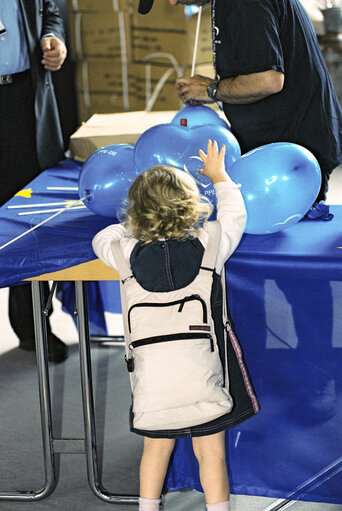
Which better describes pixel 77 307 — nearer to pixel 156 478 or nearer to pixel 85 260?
pixel 85 260

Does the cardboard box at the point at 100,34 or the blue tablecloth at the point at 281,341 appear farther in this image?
the cardboard box at the point at 100,34

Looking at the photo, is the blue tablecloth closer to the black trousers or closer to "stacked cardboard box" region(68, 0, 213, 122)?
the black trousers

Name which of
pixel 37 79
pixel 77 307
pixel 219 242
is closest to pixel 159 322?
pixel 219 242

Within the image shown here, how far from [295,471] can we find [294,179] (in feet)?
2.27

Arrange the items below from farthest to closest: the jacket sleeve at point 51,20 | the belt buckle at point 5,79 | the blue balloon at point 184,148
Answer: the jacket sleeve at point 51,20 → the belt buckle at point 5,79 → the blue balloon at point 184,148

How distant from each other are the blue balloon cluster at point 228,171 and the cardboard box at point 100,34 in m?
2.86

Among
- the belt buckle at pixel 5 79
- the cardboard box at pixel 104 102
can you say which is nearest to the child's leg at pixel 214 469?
the belt buckle at pixel 5 79

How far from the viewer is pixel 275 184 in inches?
60.7

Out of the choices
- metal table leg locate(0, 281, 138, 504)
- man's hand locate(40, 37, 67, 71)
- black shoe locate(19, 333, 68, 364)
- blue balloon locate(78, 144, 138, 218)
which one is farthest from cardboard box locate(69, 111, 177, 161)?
metal table leg locate(0, 281, 138, 504)

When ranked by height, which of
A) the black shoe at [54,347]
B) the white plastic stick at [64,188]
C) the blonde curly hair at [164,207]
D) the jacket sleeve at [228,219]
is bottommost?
the black shoe at [54,347]

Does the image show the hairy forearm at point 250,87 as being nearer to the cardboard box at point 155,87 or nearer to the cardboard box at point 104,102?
the cardboard box at point 155,87

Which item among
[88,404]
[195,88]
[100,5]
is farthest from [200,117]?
[100,5]

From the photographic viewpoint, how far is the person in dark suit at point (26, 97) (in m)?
2.30

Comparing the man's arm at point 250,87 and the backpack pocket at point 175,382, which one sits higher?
the man's arm at point 250,87
